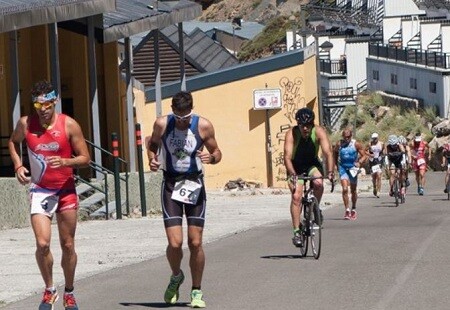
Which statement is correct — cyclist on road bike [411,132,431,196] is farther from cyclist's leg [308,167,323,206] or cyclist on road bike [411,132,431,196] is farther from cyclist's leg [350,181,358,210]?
cyclist's leg [308,167,323,206]

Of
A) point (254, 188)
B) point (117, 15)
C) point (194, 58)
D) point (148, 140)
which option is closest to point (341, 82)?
point (194, 58)

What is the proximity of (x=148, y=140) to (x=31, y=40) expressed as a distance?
56.5ft

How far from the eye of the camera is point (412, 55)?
211 ft

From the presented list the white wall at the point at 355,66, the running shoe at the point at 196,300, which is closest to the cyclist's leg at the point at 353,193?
the running shoe at the point at 196,300

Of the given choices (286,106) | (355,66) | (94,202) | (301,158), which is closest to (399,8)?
(355,66)

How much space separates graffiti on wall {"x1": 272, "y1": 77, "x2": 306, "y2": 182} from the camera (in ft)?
134

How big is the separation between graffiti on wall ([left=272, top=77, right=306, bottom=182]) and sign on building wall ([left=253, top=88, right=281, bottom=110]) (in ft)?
1.80

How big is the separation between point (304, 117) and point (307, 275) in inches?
88.0

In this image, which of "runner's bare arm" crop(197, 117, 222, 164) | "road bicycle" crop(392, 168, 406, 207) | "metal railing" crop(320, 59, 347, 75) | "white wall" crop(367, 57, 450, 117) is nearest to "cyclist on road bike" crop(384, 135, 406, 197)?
"road bicycle" crop(392, 168, 406, 207)

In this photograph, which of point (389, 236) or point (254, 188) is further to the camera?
point (254, 188)

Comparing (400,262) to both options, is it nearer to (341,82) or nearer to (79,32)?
(79,32)

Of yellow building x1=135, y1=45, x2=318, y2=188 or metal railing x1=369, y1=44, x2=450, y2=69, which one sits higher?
metal railing x1=369, y1=44, x2=450, y2=69

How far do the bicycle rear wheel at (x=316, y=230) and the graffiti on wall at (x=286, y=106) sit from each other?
24023mm

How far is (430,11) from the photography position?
7825 centimetres
